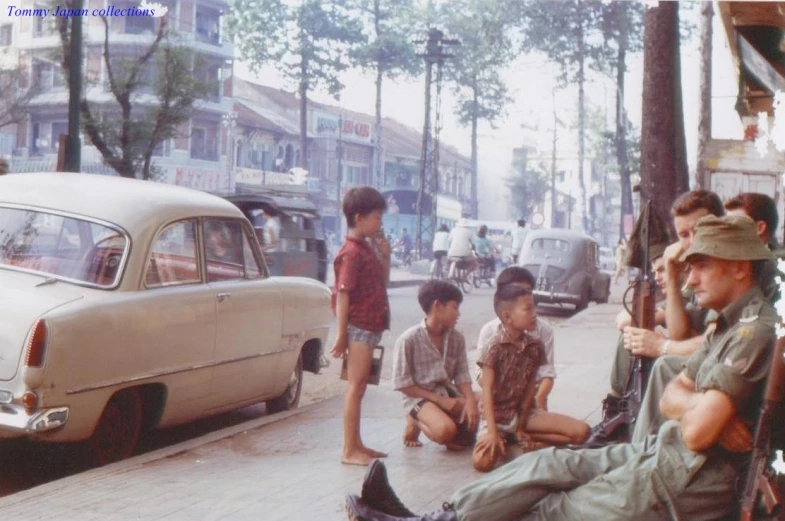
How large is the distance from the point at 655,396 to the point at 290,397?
15.2 ft

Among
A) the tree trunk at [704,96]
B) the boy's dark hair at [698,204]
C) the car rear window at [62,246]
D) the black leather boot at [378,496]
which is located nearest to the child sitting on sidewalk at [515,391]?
the boy's dark hair at [698,204]

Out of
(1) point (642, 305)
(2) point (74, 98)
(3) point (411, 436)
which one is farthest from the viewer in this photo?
(2) point (74, 98)

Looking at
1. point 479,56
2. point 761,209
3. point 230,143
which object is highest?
point 479,56

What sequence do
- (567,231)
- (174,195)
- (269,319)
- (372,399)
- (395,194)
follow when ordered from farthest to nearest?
(395,194), (567,231), (372,399), (269,319), (174,195)

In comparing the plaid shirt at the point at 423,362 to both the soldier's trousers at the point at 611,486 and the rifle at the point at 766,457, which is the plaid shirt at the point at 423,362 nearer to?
the soldier's trousers at the point at 611,486

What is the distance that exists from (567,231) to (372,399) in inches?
603

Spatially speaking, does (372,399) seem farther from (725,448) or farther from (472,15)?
(472,15)

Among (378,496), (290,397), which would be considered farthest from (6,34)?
(378,496)

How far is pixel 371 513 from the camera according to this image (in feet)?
14.3

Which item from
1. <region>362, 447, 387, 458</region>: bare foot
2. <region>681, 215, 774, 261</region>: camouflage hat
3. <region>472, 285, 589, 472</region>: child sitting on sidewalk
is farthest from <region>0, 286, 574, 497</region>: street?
<region>681, 215, 774, 261</region>: camouflage hat

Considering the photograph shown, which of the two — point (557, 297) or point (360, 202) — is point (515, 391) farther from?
point (557, 297)

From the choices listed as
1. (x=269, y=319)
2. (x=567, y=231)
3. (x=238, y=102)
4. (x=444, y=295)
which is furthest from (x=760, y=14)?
(x=238, y=102)

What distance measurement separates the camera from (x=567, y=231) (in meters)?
24.1

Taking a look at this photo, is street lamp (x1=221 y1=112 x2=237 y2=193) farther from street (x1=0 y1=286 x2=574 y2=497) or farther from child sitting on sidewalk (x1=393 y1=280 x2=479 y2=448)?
child sitting on sidewalk (x1=393 y1=280 x2=479 y2=448)
